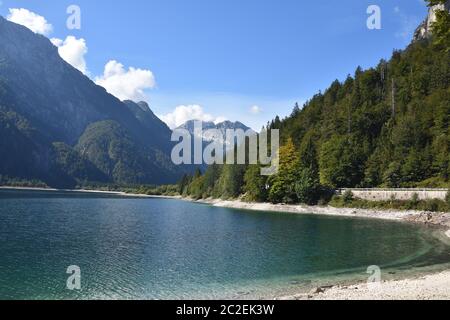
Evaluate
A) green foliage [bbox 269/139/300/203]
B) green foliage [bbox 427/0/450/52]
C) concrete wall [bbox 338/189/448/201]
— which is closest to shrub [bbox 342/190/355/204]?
concrete wall [bbox 338/189/448/201]

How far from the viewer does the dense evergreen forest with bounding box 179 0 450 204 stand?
324 ft

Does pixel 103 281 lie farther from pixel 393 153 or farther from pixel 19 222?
pixel 393 153

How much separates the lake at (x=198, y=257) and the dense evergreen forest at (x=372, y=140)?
3568 centimetres

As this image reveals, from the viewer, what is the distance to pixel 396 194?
88.9 metres

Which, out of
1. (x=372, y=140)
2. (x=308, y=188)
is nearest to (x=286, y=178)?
(x=308, y=188)

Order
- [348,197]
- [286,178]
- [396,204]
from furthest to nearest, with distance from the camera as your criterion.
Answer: [286,178], [348,197], [396,204]

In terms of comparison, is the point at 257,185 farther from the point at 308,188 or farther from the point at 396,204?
the point at 396,204

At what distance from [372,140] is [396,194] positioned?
128 feet

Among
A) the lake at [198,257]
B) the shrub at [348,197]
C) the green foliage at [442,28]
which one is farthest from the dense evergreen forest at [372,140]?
the green foliage at [442,28]

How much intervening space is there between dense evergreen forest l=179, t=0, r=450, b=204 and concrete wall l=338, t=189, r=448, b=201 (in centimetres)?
730

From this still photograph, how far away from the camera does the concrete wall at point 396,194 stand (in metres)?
80.1

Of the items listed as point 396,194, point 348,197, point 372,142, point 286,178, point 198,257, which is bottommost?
point 198,257

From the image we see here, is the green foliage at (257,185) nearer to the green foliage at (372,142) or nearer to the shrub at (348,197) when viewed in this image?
the green foliage at (372,142)
